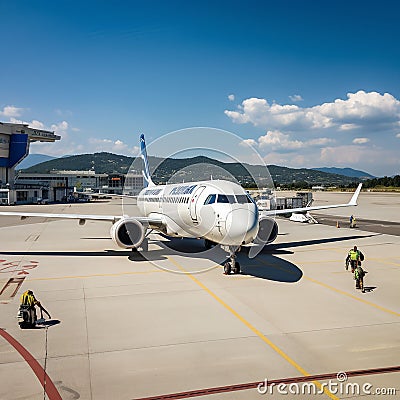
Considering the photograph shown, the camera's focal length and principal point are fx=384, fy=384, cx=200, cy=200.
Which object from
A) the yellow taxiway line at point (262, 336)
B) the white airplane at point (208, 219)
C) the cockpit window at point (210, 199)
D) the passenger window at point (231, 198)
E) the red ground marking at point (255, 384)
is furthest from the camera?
the cockpit window at point (210, 199)

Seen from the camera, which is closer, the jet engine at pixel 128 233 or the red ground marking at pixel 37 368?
the red ground marking at pixel 37 368

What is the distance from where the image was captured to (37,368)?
8.99 meters

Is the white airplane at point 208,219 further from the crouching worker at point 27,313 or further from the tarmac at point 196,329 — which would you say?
the crouching worker at point 27,313

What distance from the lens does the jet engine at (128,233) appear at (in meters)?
22.2

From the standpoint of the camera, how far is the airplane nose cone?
15.8 meters

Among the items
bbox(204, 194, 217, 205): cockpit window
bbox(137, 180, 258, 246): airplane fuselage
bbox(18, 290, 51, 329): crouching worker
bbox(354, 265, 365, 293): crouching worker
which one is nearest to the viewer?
bbox(18, 290, 51, 329): crouching worker

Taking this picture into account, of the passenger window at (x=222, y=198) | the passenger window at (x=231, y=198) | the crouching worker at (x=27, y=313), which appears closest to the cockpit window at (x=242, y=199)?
the passenger window at (x=231, y=198)

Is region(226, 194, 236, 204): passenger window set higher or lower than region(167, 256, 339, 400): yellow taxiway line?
higher

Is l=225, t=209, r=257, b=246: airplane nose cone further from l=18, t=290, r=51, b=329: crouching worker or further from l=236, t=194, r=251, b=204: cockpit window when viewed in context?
l=18, t=290, r=51, b=329: crouching worker

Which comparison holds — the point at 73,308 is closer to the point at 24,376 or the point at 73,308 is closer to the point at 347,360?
the point at 24,376

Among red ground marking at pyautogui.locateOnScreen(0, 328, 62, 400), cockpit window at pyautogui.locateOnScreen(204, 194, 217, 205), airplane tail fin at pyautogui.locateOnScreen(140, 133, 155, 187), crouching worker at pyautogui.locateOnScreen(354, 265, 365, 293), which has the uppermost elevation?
airplane tail fin at pyautogui.locateOnScreen(140, 133, 155, 187)

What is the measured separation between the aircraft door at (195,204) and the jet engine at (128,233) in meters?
4.32

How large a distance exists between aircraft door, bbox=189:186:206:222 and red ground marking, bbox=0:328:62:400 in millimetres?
10227

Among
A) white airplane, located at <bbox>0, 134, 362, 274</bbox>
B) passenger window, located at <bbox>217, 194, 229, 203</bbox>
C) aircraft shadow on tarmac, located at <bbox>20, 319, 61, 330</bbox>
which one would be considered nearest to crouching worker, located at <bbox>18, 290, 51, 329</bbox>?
aircraft shadow on tarmac, located at <bbox>20, 319, 61, 330</bbox>
